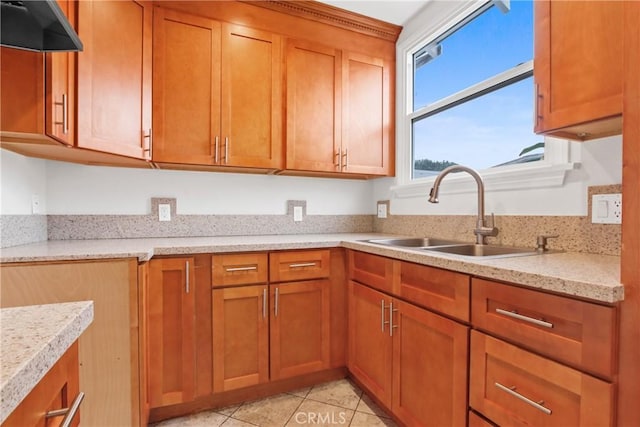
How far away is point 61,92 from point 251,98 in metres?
0.95

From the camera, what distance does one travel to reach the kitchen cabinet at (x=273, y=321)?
170 cm

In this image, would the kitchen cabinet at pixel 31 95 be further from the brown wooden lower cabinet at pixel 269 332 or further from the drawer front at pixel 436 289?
the drawer front at pixel 436 289

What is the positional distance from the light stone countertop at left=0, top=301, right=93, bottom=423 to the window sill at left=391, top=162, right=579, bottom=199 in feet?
5.60

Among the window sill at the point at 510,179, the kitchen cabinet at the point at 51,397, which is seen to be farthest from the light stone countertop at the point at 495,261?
the kitchen cabinet at the point at 51,397

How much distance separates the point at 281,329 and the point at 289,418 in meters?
0.44

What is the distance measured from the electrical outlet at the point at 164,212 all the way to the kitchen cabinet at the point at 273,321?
0.64 m

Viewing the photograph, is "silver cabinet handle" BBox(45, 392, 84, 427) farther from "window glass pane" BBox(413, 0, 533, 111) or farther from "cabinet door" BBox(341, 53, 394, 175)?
→ "window glass pane" BBox(413, 0, 533, 111)

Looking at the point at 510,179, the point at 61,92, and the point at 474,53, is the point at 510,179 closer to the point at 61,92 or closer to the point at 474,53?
the point at 474,53

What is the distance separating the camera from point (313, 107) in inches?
84.6

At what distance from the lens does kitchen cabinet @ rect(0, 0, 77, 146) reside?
47.6 inches

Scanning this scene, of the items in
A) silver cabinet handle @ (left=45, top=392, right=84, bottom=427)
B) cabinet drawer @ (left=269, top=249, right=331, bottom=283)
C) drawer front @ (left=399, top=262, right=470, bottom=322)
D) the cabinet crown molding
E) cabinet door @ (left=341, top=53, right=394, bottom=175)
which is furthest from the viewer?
cabinet door @ (left=341, top=53, right=394, bottom=175)

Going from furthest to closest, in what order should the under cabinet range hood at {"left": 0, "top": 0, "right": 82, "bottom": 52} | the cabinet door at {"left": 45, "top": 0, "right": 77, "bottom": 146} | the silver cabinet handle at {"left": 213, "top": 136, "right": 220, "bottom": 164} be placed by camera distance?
the silver cabinet handle at {"left": 213, "top": 136, "right": 220, "bottom": 164} < the cabinet door at {"left": 45, "top": 0, "right": 77, "bottom": 146} < the under cabinet range hood at {"left": 0, "top": 0, "right": 82, "bottom": 52}

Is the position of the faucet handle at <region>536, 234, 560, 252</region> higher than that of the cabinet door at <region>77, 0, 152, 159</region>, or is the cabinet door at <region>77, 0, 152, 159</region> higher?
the cabinet door at <region>77, 0, 152, 159</region>

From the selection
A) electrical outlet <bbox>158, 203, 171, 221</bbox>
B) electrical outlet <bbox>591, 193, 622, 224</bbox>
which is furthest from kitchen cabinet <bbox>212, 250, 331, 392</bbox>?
electrical outlet <bbox>591, 193, 622, 224</bbox>
